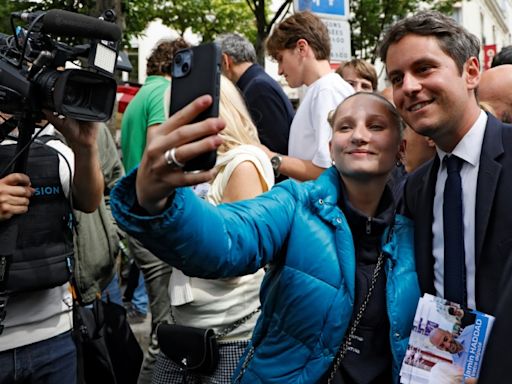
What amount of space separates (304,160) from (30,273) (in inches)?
77.8

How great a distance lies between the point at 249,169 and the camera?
8.80 ft

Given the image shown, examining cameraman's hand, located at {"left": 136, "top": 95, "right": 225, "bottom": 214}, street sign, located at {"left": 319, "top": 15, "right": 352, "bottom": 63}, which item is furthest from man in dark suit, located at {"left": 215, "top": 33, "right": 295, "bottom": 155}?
street sign, located at {"left": 319, "top": 15, "right": 352, "bottom": 63}

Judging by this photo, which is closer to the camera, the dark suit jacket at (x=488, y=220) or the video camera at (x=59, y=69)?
the dark suit jacket at (x=488, y=220)

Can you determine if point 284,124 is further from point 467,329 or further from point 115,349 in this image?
point 467,329

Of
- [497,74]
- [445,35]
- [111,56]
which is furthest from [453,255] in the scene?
[497,74]

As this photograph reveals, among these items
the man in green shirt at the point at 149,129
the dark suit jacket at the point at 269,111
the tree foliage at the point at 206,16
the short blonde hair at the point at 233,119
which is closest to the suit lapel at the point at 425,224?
the short blonde hair at the point at 233,119

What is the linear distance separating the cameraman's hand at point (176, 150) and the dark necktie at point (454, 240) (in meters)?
0.97

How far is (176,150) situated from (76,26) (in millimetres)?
1022

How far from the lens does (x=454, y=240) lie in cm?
195

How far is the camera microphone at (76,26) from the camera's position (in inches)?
80.6

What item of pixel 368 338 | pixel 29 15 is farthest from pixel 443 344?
pixel 29 15

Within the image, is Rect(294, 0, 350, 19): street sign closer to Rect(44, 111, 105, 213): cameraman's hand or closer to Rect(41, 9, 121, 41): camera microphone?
Rect(44, 111, 105, 213): cameraman's hand

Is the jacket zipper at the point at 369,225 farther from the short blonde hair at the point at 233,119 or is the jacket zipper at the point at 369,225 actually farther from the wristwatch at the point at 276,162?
the wristwatch at the point at 276,162

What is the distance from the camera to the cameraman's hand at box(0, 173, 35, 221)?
221 centimetres
